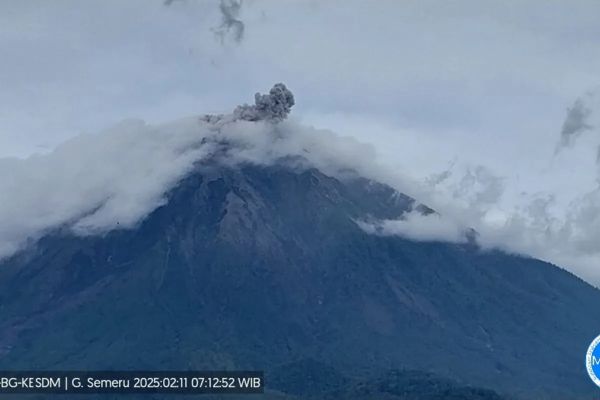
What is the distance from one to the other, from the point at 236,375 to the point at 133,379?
45.1 meters

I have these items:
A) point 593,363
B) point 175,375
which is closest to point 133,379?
point 175,375

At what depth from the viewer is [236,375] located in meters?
158

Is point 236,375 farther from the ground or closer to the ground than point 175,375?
closer to the ground

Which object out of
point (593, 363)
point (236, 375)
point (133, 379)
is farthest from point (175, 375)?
point (593, 363)

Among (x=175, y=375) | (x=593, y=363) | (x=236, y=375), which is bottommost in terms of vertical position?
(x=593, y=363)

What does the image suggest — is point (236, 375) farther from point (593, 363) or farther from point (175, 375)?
point (593, 363)

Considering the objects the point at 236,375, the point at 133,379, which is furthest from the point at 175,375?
the point at 236,375

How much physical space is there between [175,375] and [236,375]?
40.6 metres

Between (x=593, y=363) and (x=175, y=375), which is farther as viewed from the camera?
(x=175, y=375)

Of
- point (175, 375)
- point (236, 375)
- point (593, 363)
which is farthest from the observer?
point (175, 375)

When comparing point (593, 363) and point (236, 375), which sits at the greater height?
point (236, 375)

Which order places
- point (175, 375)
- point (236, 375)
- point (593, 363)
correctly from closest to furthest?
point (593, 363) < point (236, 375) < point (175, 375)

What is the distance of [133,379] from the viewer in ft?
652

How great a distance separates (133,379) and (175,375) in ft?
24.0
